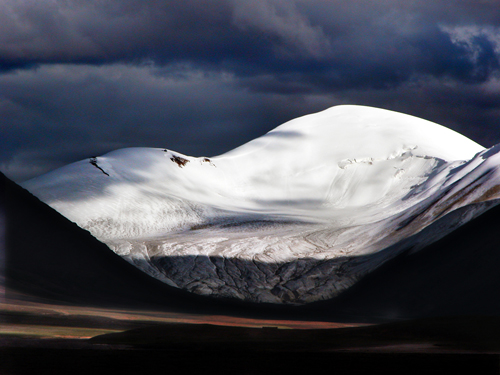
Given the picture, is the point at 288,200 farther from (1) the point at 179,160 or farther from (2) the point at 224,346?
(2) the point at 224,346

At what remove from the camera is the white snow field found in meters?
52.1

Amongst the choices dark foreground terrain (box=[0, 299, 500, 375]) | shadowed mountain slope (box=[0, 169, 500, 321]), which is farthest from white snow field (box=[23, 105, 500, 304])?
dark foreground terrain (box=[0, 299, 500, 375])

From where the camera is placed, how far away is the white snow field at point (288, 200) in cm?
5209

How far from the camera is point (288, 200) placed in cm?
8112

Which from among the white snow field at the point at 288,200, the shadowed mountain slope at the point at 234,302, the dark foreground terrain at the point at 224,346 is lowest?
the dark foreground terrain at the point at 224,346

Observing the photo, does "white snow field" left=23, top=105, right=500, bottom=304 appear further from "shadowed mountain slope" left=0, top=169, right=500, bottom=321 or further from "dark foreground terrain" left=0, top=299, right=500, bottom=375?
"dark foreground terrain" left=0, top=299, right=500, bottom=375

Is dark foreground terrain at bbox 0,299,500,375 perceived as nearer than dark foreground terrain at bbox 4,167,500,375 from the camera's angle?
Yes

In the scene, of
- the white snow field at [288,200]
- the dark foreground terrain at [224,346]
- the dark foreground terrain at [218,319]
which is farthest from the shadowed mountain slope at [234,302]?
the dark foreground terrain at [224,346]

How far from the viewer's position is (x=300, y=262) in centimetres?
5438

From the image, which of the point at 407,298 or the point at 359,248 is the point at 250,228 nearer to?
the point at 359,248

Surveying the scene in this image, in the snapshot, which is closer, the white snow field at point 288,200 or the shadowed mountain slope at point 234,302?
the shadowed mountain slope at point 234,302

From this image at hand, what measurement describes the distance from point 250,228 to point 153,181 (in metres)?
16.7

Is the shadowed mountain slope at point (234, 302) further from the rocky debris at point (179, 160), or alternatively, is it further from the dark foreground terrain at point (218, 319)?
the rocky debris at point (179, 160)

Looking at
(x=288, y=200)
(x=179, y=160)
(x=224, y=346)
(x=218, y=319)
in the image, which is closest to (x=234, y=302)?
(x=218, y=319)
